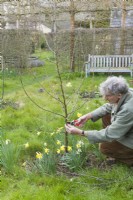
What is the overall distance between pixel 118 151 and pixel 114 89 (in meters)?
0.83

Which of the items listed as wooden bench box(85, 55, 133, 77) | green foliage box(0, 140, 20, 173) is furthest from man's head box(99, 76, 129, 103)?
wooden bench box(85, 55, 133, 77)

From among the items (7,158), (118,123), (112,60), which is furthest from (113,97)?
(112,60)

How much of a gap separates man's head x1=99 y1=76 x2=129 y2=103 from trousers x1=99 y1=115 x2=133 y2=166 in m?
0.57

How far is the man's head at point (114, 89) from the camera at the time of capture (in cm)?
328

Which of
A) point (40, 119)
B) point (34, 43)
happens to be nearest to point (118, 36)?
point (34, 43)

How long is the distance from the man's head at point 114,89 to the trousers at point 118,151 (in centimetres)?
57

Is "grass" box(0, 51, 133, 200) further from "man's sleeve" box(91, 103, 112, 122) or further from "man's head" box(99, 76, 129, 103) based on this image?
"man's head" box(99, 76, 129, 103)

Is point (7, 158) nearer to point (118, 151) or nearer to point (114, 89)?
point (118, 151)

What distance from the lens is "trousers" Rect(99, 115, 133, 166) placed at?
11.7ft

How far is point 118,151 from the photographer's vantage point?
3643 mm

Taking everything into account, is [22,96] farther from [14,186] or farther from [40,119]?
[14,186]

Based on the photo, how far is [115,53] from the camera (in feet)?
41.2

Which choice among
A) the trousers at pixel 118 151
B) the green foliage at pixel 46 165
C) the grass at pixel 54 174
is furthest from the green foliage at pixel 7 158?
the trousers at pixel 118 151

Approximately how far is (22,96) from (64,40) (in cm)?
538
